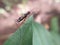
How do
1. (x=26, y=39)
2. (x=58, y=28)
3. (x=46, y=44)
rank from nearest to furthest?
(x=26, y=39), (x=46, y=44), (x=58, y=28)

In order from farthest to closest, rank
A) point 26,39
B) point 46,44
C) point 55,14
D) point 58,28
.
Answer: point 55,14, point 58,28, point 46,44, point 26,39

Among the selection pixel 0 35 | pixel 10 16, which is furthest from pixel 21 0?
pixel 0 35

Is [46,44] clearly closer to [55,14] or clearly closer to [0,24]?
[0,24]

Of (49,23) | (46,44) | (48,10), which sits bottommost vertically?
(46,44)

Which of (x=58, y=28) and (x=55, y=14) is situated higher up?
(x=55, y=14)

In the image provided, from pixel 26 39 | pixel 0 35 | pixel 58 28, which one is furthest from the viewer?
pixel 58 28

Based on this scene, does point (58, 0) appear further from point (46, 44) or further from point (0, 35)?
point (46, 44)

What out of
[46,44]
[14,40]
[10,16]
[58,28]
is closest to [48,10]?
[58,28]

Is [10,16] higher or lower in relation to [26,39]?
higher

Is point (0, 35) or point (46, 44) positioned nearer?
point (46, 44)
